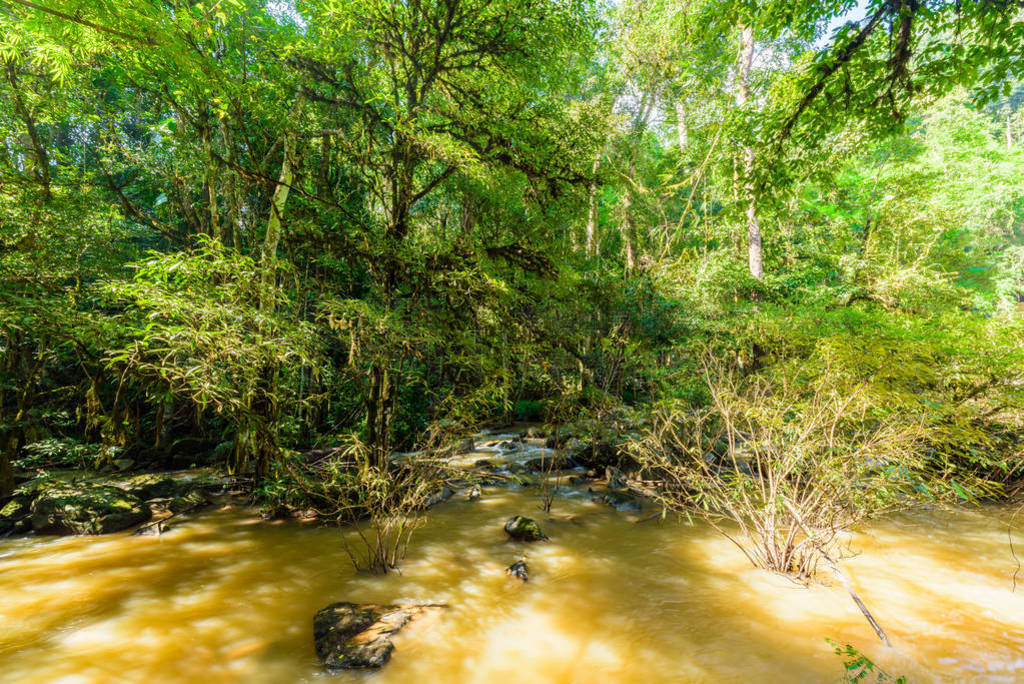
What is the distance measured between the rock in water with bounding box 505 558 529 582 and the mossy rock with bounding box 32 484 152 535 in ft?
17.6

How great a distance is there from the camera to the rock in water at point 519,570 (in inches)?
178

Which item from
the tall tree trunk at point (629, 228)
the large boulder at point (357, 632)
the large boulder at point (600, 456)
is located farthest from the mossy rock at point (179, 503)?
the tall tree trunk at point (629, 228)

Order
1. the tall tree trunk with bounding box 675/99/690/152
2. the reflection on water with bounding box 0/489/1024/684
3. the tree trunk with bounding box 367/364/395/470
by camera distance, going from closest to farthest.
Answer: the reflection on water with bounding box 0/489/1024/684, the tree trunk with bounding box 367/364/395/470, the tall tree trunk with bounding box 675/99/690/152

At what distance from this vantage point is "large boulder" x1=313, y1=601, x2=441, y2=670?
3076 millimetres

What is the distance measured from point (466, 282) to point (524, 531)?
344 cm

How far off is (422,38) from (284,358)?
4.64 metres

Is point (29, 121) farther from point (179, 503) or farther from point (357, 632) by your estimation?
point (357, 632)

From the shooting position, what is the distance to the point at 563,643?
11.4 feet

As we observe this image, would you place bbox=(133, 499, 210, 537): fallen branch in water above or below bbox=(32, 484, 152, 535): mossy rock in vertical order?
below

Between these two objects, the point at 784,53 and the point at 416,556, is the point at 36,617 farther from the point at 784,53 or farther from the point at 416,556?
the point at 784,53

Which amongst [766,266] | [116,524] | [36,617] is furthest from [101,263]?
[766,266]

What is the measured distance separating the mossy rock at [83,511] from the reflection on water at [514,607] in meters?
0.25

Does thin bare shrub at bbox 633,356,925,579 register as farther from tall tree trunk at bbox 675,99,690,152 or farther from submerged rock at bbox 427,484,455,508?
tall tree trunk at bbox 675,99,690,152

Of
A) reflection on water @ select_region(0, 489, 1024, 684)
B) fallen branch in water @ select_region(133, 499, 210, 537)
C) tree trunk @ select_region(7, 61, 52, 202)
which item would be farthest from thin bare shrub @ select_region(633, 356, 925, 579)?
tree trunk @ select_region(7, 61, 52, 202)
